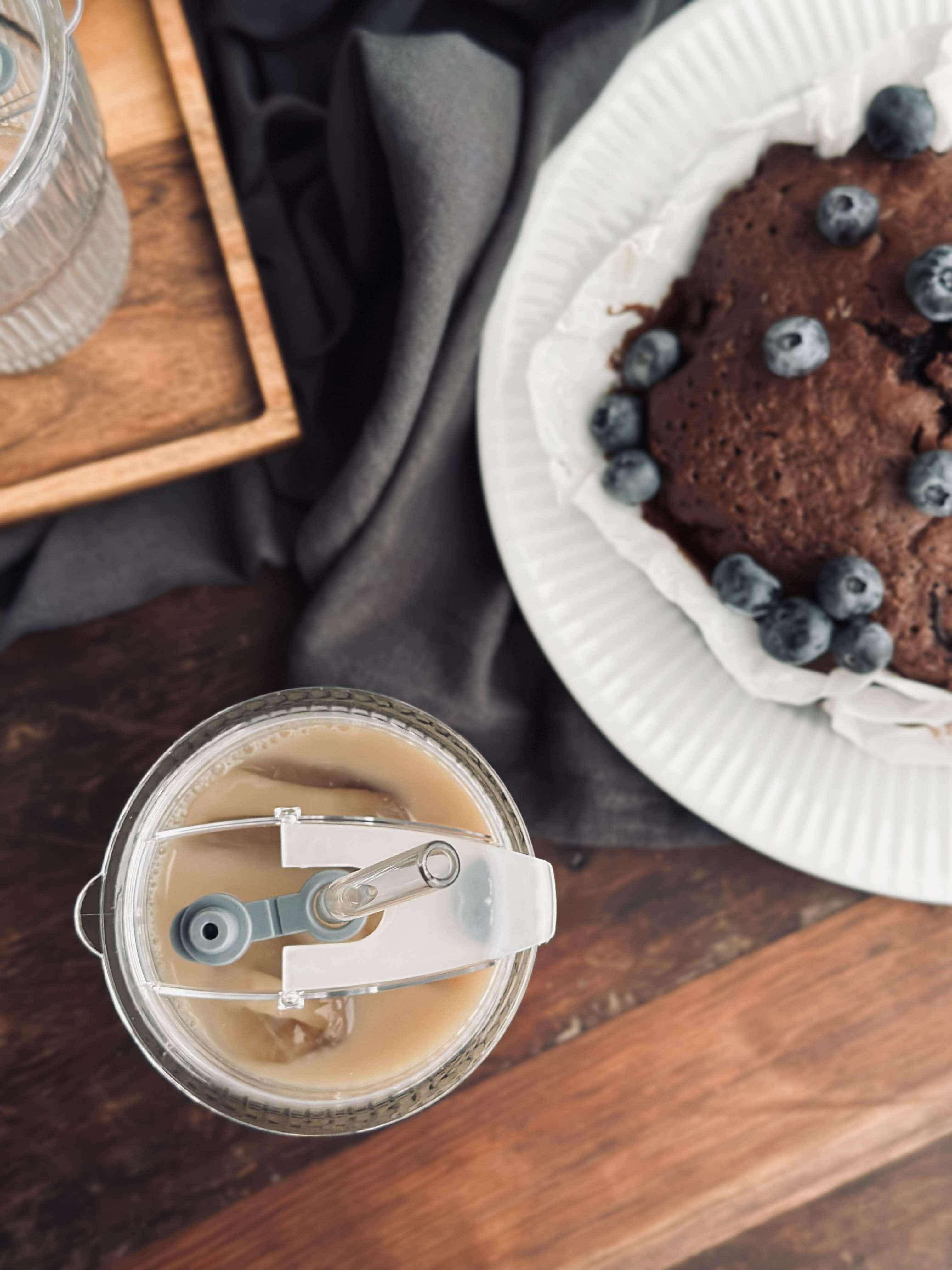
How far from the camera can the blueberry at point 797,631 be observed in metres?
1.14

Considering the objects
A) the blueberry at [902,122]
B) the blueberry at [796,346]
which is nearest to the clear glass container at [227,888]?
the blueberry at [796,346]

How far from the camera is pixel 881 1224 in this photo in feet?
4.59

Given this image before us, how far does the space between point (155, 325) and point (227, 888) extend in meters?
0.65

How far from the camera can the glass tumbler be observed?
0.88 m

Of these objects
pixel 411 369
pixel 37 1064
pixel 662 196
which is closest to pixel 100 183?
pixel 411 369

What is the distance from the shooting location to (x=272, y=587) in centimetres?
140

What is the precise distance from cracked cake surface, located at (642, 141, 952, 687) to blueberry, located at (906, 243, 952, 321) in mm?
37

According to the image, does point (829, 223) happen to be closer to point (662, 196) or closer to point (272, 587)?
point (662, 196)

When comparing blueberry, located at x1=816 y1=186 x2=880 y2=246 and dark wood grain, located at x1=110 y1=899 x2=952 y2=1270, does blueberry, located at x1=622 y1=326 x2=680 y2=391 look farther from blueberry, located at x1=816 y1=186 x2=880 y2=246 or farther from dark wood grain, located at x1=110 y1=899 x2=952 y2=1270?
dark wood grain, located at x1=110 y1=899 x2=952 y2=1270

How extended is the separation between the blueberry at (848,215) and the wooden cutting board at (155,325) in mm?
618

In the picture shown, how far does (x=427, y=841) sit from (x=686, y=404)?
1.95ft

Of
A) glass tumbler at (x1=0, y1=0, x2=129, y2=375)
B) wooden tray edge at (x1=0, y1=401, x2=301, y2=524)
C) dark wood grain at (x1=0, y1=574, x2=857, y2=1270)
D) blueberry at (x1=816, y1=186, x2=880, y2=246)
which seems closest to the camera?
glass tumbler at (x1=0, y1=0, x2=129, y2=375)

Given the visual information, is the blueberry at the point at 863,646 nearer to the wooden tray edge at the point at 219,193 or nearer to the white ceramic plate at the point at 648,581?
the white ceramic plate at the point at 648,581

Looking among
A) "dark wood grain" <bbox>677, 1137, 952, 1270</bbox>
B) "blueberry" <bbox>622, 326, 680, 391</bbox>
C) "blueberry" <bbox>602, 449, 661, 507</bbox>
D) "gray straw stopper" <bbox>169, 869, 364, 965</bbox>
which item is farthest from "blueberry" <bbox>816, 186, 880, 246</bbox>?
"dark wood grain" <bbox>677, 1137, 952, 1270</bbox>
